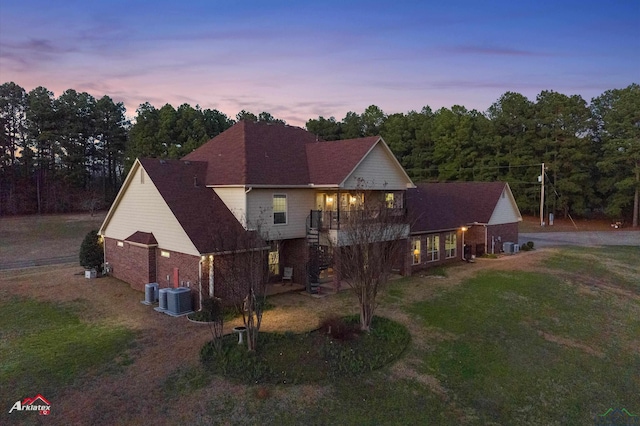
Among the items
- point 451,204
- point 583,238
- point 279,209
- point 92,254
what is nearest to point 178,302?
point 279,209

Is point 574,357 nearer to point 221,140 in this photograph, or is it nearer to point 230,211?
point 230,211

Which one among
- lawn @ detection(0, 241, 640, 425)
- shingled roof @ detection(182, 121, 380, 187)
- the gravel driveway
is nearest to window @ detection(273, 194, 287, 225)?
shingled roof @ detection(182, 121, 380, 187)

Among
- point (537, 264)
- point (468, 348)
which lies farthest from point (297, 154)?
point (537, 264)

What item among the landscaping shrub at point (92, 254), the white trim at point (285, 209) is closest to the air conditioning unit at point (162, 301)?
the white trim at point (285, 209)

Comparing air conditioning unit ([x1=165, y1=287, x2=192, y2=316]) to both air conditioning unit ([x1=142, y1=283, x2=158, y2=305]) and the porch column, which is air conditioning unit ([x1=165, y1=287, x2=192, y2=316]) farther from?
the porch column

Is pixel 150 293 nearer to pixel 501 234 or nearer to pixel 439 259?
pixel 439 259

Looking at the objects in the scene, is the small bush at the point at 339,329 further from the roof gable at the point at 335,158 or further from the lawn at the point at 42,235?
the lawn at the point at 42,235
